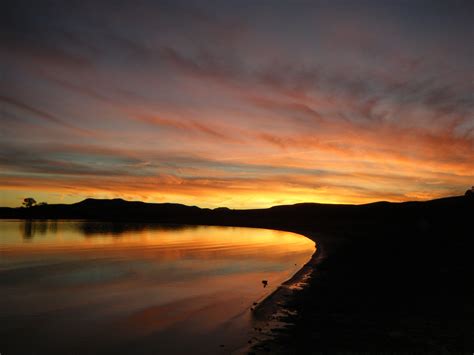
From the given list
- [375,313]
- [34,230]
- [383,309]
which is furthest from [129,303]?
[34,230]

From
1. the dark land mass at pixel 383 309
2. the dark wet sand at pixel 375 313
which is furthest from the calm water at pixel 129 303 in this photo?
the dark land mass at pixel 383 309

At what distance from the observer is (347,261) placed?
989 inches

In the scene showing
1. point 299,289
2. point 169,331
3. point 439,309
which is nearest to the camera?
point 169,331

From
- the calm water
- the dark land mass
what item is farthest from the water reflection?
the dark land mass

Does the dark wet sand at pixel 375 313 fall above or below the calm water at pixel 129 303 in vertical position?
above

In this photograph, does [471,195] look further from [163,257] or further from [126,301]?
[126,301]

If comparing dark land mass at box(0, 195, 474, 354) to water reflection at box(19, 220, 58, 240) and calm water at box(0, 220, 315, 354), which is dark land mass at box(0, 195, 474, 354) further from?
water reflection at box(19, 220, 58, 240)

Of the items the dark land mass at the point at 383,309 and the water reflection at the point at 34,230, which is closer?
the dark land mass at the point at 383,309

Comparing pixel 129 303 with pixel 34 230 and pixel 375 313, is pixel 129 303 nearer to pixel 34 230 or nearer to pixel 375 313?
pixel 375 313

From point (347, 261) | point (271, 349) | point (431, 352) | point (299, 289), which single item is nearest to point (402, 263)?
point (347, 261)

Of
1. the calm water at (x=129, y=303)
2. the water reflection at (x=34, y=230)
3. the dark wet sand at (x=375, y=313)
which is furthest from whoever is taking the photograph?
the water reflection at (x=34, y=230)

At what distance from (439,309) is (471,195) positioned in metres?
78.1

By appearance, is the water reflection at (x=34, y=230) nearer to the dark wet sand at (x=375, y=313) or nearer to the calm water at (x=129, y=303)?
the calm water at (x=129, y=303)

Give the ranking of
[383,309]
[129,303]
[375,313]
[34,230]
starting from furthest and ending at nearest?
[34,230], [129,303], [383,309], [375,313]
